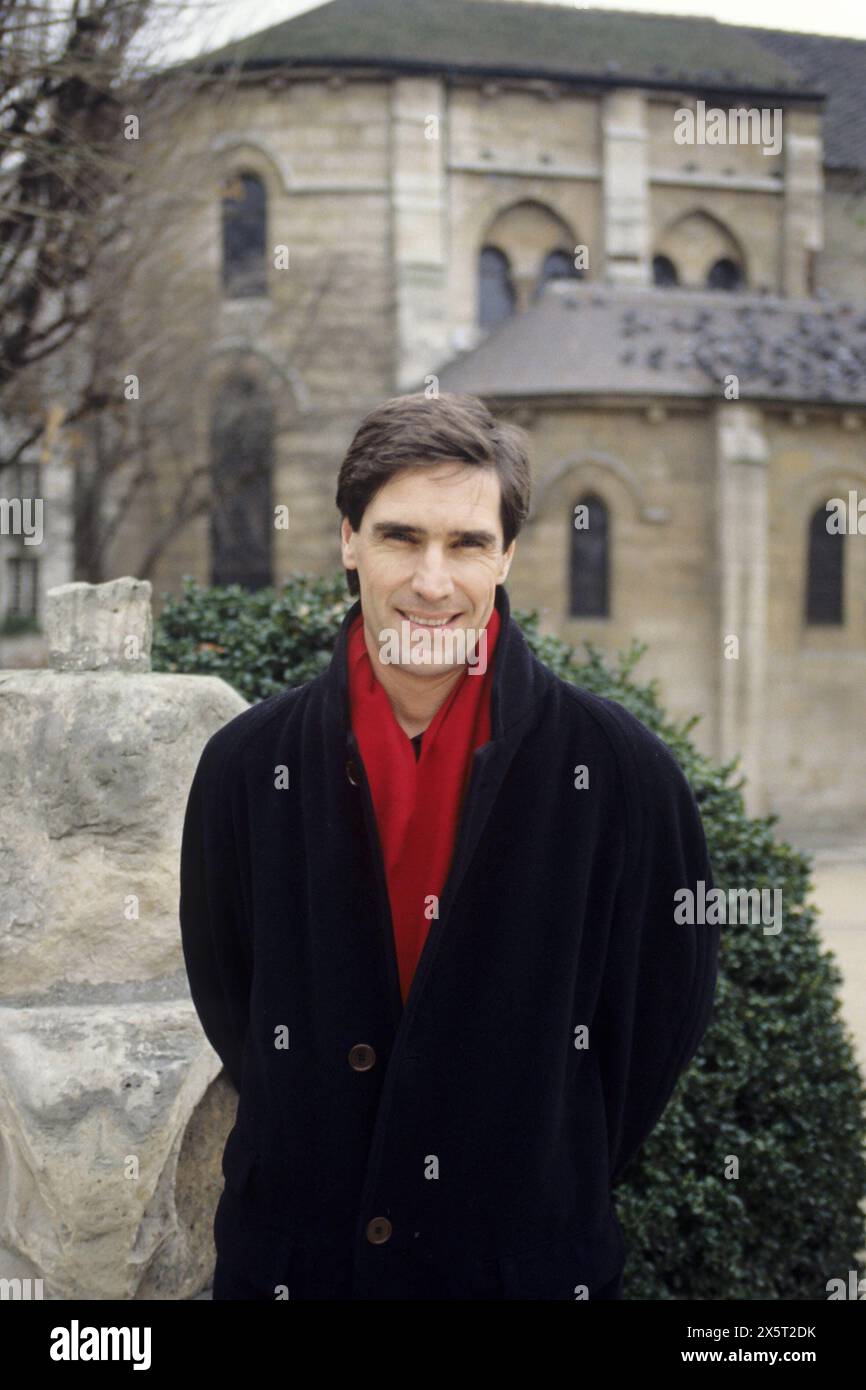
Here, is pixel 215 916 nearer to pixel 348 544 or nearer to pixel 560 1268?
pixel 348 544

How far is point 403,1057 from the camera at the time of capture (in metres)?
2.29

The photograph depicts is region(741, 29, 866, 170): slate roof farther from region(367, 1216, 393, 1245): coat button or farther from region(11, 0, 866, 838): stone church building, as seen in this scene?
region(367, 1216, 393, 1245): coat button

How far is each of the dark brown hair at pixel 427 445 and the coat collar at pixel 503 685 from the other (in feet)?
0.67

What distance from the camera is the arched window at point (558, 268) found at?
2788 centimetres

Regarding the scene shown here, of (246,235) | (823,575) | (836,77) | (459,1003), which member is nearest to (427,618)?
(459,1003)

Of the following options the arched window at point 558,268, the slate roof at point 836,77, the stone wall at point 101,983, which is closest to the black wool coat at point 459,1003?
the stone wall at point 101,983

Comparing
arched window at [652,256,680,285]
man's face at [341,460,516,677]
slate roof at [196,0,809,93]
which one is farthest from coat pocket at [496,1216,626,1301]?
arched window at [652,256,680,285]

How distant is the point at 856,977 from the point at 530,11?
91.8ft

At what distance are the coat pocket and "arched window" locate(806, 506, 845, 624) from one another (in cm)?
1947

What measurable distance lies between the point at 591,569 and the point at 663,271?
10786mm

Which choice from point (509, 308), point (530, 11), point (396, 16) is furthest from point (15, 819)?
point (530, 11)

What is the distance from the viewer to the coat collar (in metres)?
2.38

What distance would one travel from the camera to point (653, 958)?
2.55 m

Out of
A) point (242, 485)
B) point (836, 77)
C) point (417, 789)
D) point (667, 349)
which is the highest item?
point (836, 77)
